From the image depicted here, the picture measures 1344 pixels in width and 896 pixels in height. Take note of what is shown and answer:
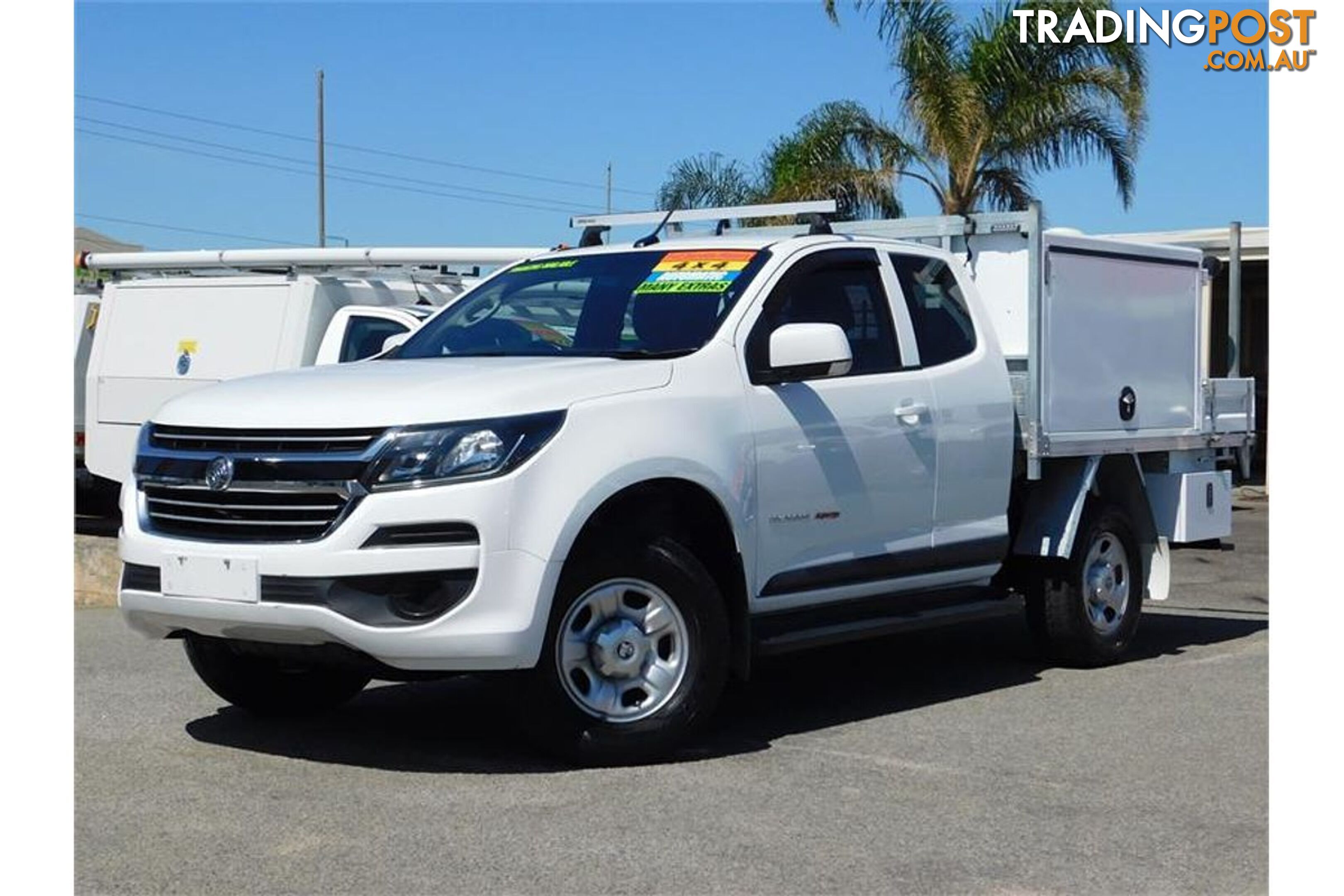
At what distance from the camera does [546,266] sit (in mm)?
8062

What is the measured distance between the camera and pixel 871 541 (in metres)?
7.58

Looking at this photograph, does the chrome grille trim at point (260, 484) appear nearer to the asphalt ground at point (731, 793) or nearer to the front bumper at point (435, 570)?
the front bumper at point (435, 570)

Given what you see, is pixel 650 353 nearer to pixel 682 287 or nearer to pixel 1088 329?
pixel 682 287

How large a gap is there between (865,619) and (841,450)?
2.49 feet

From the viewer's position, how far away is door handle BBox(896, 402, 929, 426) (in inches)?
303

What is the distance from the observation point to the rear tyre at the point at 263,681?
7.27m

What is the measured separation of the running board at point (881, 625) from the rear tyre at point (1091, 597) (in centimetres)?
35

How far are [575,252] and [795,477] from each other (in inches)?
64.9

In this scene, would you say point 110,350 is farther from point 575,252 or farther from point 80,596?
point 575,252

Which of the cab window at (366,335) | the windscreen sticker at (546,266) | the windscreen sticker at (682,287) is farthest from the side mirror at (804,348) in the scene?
the cab window at (366,335)

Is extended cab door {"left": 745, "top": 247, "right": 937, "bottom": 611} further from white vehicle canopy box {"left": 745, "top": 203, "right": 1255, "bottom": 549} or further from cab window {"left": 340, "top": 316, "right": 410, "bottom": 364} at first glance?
cab window {"left": 340, "top": 316, "right": 410, "bottom": 364}

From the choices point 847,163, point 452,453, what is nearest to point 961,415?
point 452,453

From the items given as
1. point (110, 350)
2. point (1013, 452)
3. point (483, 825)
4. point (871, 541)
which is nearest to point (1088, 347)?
point (1013, 452)

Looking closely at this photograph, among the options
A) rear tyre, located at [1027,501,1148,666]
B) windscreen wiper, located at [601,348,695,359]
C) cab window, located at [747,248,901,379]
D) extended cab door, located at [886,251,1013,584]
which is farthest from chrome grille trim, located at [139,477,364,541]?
rear tyre, located at [1027,501,1148,666]
